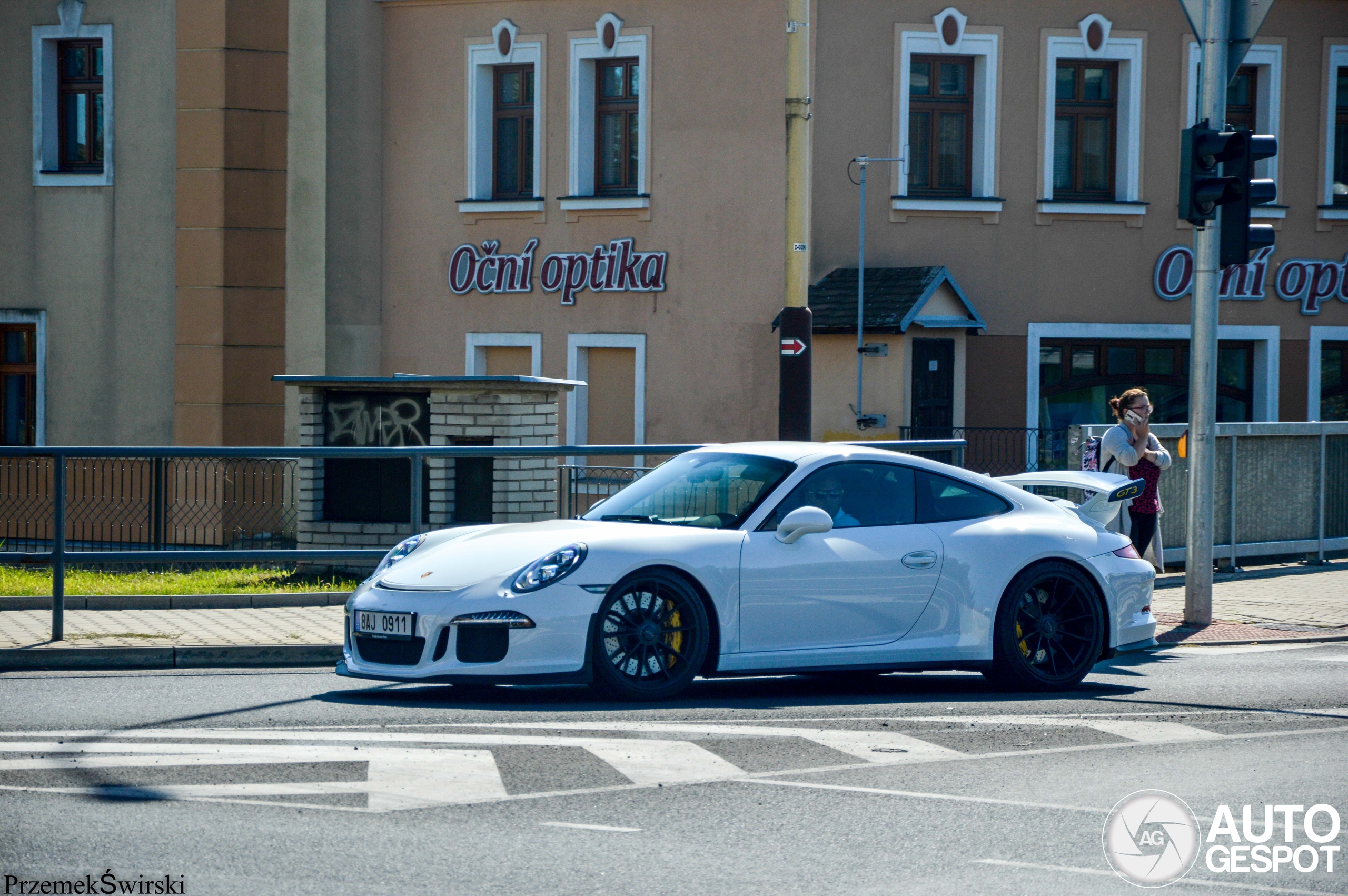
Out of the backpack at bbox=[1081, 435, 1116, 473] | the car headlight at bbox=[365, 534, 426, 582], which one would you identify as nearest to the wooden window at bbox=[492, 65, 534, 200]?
the backpack at bbox=[1081, 435, 1116, 473]

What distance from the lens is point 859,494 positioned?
922 cm

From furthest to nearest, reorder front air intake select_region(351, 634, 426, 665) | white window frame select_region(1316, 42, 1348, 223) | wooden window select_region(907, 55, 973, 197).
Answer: white window frame select_region(1316, 42, 1348, 223) < wooden window select_region(907, 55, 973, 197) < front air intake select_region(351, 634, 426, 665)

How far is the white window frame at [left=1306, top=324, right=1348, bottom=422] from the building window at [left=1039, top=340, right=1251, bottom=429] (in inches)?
68.3

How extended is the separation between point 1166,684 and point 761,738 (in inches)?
132

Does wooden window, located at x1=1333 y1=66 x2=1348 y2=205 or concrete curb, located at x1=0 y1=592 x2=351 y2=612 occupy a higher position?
wooden window, located at x1=1333 y1=66 x2=1348 y2=205

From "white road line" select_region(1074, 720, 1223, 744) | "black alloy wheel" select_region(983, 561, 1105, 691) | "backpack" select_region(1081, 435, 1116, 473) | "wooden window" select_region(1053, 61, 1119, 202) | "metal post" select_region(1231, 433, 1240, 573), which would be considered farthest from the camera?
"wooden window" select_region(1053, 61, 1119, 202)

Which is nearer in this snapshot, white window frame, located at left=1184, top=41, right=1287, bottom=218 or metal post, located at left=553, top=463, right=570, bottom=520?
metal post, located at left=553, top=463, right=570, bottom=520

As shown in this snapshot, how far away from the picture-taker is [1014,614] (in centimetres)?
921

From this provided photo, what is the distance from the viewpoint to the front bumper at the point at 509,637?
817cm

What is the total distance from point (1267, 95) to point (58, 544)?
53.2ft

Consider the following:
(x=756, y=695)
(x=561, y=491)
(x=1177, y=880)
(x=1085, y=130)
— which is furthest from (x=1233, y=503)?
(x=1177, y=880)

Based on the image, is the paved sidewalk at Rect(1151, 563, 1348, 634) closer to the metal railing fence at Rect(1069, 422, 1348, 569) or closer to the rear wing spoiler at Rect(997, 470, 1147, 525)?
the metal railing fence at Rect(1069, 422, 1348, 569)

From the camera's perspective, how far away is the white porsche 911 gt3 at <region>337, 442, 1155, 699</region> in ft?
27.1

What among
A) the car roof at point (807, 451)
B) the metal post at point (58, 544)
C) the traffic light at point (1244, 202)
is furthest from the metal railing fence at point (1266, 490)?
the metal post at point (58, 544)
